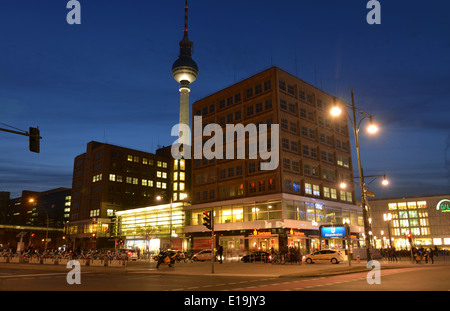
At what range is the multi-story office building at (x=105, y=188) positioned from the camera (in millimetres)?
107062

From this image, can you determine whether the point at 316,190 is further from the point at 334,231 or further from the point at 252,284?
the point at 252,284

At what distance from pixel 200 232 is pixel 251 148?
18403mm

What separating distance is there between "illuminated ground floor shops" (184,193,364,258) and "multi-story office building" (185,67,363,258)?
15 centimetres

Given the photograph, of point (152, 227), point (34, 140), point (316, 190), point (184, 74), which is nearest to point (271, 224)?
point (316, 190)

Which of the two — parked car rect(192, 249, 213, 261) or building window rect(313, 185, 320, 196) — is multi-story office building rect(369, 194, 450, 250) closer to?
building window rect(313, 185, 320, 196)

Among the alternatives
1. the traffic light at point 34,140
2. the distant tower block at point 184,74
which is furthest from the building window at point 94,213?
the traffic light at point 34,140

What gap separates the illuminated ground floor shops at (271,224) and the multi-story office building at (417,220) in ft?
227

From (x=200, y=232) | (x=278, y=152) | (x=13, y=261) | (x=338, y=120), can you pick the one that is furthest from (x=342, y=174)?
(x=13, y=261)

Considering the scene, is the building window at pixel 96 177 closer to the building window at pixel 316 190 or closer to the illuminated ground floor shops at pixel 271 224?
the illuminated ground floor shops at pixel 271 224

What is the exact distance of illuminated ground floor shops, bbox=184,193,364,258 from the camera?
5581 centimetres

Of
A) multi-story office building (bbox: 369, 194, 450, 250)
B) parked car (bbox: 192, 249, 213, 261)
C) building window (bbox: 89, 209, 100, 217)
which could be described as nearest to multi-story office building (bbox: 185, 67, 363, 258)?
parked car (bbox: 192, 249, 213, 261)

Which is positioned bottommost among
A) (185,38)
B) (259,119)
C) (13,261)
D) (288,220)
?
(13,261)
